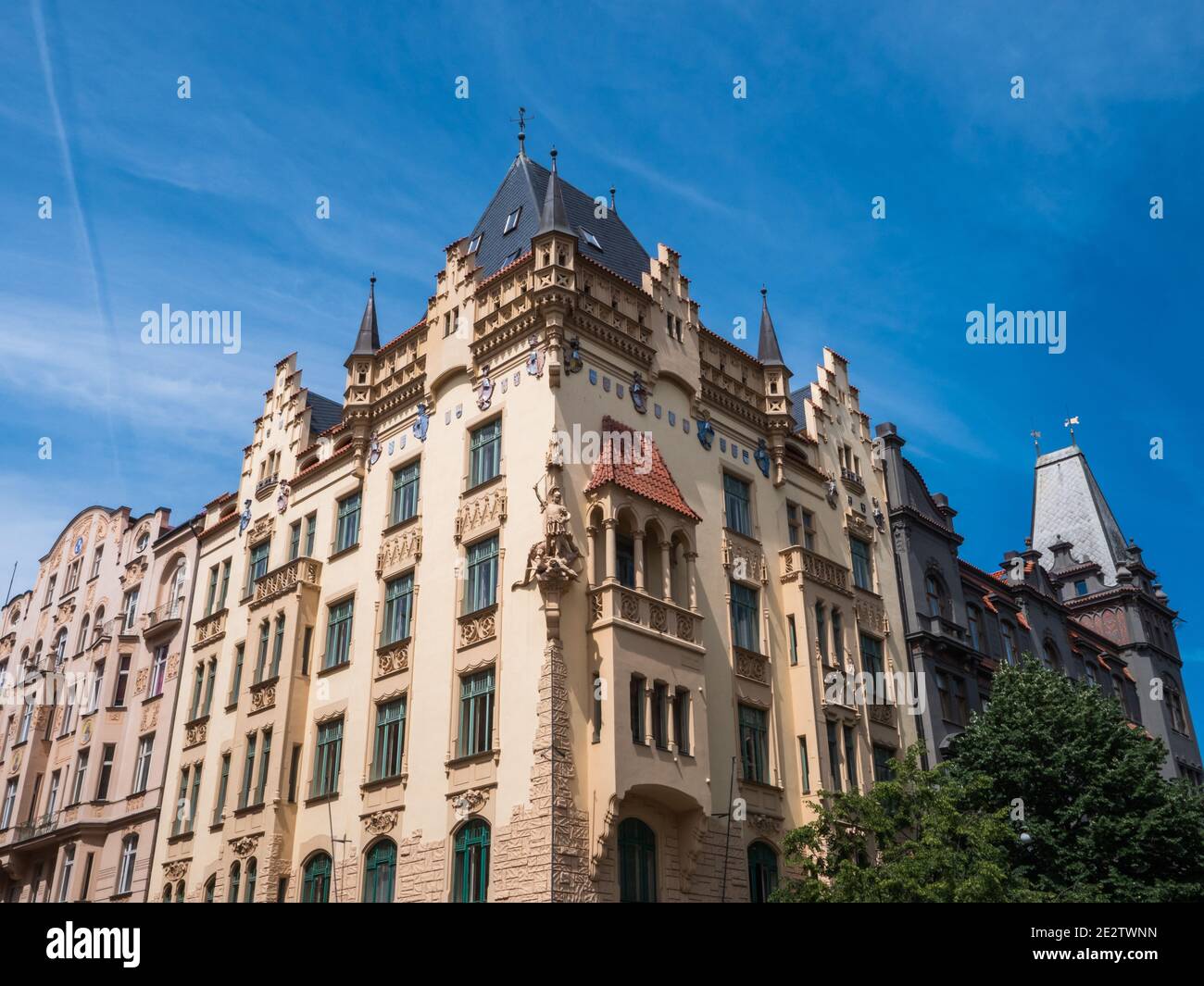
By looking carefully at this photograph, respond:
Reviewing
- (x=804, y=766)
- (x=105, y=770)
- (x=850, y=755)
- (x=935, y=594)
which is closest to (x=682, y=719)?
(x=804, y=766)

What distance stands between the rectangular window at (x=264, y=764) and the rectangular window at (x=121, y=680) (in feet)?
37.2

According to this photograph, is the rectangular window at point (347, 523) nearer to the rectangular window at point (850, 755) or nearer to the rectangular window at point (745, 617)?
the rectangular window at point (745, 617)

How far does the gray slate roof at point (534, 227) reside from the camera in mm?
38344

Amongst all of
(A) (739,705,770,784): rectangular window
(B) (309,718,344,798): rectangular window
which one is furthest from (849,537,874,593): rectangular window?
(B) (309,718,344,798): rectangular window

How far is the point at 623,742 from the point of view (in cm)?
Result: 2814

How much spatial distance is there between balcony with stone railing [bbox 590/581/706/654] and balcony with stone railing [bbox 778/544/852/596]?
5.82 meters

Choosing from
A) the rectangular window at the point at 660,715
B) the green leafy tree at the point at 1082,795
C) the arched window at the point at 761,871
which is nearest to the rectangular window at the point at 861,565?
the green leafy tree at the point at 1082,795

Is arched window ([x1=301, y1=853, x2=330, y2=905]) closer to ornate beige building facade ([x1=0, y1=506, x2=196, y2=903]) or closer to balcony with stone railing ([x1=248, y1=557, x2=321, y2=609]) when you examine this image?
balcony with stone railing ([x1=248, y1=557, x2=321, y2=609])

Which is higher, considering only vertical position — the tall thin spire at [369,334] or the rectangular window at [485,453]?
the tall thin spire at [369,334]

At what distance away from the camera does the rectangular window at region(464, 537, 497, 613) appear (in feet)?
103
